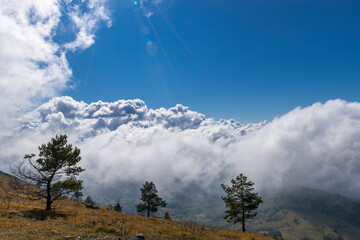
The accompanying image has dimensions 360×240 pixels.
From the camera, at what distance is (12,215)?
20.3m

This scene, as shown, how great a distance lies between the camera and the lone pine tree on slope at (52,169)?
2620 centimetres

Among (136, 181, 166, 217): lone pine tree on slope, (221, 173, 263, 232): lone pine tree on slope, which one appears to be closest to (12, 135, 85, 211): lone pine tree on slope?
(221, 173, 263, 232): lone pine tree on slope

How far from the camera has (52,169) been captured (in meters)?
27.3

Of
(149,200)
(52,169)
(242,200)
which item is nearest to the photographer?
(52,169)

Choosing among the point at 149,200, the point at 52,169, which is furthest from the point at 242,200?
the point at 52,169

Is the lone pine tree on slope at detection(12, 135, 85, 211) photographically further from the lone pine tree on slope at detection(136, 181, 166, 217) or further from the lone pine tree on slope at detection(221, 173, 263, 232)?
the lone pine tree on slope at detection(136, 181, 166, 217)

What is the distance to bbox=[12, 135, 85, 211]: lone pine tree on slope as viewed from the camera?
86.0 ft

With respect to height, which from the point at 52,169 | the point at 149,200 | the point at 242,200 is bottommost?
the point at 149,200

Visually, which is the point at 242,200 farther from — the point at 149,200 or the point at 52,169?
the point at 52,169

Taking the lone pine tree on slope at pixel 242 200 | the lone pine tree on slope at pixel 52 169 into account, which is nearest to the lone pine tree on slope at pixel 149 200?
the lone pine tree on slope at pixel 242 200

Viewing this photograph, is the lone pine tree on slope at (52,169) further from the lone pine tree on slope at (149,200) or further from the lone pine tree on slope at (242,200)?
the lone pine tree on slope at (149,200)

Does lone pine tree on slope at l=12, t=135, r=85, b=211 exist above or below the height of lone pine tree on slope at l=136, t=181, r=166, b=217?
above

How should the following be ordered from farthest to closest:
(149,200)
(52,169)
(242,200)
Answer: (149,200) → (242,200) → (52,169)

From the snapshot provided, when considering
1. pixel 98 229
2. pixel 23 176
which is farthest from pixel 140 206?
pixel 98 229
